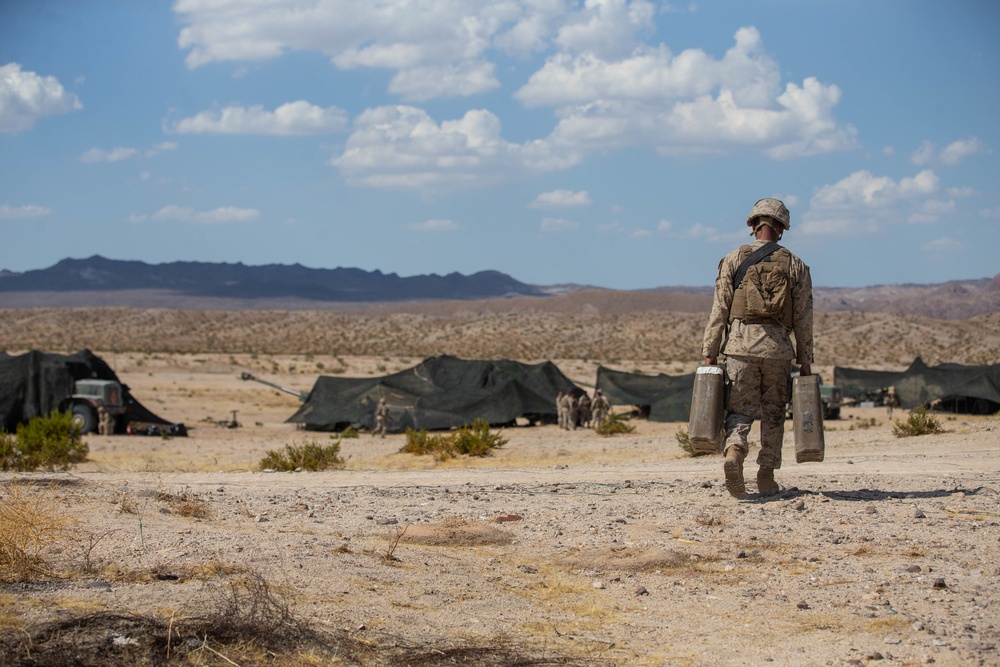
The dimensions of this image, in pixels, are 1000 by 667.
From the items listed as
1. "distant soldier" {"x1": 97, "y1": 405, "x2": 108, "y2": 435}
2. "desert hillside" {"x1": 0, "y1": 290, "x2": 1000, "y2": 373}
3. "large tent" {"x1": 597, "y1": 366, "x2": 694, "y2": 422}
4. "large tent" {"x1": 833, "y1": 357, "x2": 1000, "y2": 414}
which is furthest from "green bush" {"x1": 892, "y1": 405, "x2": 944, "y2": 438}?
"desert hillside" {"x1": 0, "y1": 290, "x2": 1000, "y2": 373}

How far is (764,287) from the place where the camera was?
7.87 meters

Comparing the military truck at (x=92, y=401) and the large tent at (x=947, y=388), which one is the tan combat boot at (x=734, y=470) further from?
the military truck at (x=92, y=401)

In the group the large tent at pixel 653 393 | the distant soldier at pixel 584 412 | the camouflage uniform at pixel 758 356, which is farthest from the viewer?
the large tent at pixel 653 393

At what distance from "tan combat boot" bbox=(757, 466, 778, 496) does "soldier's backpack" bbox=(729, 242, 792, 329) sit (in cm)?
108

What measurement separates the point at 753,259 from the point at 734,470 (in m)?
1.49

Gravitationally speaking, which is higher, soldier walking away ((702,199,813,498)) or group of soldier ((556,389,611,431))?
soldier walking away ((702,199,813,498))

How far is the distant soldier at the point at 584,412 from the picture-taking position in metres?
25.6

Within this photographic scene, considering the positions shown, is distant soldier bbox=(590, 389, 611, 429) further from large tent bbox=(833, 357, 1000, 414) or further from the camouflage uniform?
the camouflage uniform

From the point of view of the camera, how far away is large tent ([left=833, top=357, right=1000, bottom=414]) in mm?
27219

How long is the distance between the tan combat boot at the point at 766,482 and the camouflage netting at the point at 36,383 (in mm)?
20491

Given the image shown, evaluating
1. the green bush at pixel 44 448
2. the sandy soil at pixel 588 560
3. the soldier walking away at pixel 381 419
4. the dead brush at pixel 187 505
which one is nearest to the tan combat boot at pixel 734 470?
the sandy soil at pixel 588 560

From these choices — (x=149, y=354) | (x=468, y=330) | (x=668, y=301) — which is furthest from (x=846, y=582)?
(x=668, y=301)

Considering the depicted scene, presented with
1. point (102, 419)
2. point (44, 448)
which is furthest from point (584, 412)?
point (44, 448)

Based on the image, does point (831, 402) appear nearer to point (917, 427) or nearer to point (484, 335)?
point (917, 427)
